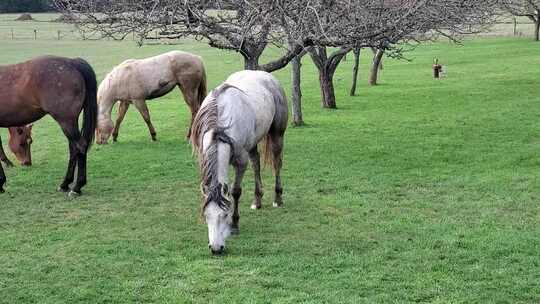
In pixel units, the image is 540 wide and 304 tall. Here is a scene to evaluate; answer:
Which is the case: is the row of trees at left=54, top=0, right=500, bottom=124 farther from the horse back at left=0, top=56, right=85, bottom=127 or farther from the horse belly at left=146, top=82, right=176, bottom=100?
the horse belly at left=146, top=82, right=176, bottom=100

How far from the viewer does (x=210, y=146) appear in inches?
235

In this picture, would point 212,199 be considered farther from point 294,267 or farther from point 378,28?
point 378,28

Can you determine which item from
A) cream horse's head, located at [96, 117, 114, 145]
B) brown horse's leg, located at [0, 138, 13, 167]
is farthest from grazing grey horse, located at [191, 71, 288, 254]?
cream horse's head, located at [96, 117, 114, 145]

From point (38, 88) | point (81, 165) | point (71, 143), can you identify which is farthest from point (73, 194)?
point (38, 88)

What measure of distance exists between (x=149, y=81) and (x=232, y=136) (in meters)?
6.64

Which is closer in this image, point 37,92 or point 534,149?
point 37,92

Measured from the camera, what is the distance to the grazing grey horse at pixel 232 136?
582 cm

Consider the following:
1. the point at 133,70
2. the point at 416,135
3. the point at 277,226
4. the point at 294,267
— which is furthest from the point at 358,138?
the point at 294,267

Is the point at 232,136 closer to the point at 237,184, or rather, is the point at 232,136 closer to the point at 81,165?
the point at 237,184

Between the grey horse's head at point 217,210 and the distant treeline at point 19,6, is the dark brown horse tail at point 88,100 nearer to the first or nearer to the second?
the grey horse's head at point 217,210

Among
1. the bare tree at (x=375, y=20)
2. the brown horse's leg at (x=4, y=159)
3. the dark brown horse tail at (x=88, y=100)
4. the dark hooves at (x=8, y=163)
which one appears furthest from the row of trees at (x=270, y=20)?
the dark hooves at (x=8, y=163)

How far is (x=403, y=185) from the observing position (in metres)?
8.91

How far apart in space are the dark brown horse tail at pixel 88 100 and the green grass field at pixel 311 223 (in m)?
0.86

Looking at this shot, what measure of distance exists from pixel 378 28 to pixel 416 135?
3.55m
